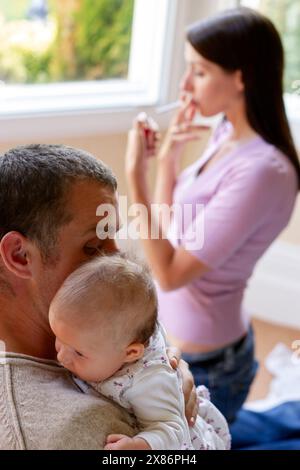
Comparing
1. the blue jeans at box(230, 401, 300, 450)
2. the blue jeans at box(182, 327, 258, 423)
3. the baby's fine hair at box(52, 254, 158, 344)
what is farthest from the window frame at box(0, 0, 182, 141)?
the baby's fine hair at box(52, 254, 158, 344)

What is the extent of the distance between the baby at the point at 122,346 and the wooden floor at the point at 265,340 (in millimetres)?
1701

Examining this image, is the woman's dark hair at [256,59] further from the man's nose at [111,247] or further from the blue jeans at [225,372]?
the man's nose at [111,247]

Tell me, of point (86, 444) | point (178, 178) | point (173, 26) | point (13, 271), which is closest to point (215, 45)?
point (178, 178)

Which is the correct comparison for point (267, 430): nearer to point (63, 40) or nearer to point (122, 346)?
point (122, 346)

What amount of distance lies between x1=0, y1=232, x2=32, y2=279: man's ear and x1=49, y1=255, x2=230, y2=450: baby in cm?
9

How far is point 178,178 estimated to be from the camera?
2.04 meters

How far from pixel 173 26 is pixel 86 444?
6.74 feet

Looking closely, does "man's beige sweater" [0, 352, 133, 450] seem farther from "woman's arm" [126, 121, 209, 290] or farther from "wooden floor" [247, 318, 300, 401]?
"wooden floor" [247, 318, 300, 401]

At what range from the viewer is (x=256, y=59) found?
176 centimetres

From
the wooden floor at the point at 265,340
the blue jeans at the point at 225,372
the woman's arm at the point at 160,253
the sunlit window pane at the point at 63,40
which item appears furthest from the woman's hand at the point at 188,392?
the sunlit window pane at the point at 63,40

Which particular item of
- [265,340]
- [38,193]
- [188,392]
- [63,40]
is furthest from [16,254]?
[265,340]

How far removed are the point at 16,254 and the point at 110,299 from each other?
0.16m

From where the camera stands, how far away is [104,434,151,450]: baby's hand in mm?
823

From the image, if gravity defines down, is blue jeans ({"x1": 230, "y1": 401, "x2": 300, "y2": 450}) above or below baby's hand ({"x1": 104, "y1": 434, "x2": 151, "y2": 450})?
below
